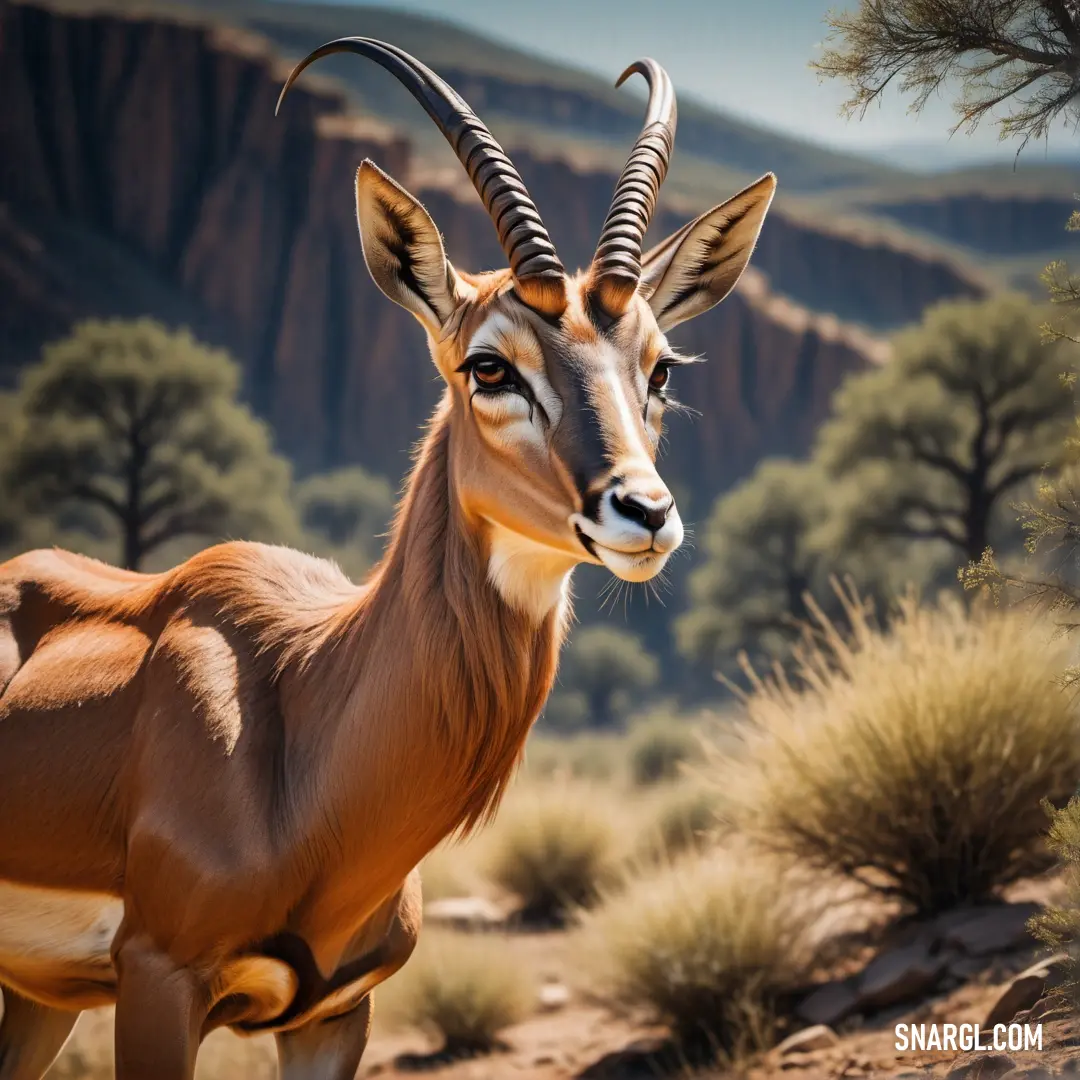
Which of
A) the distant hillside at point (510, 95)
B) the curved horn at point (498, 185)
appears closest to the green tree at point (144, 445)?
the curved horn at point (498, 185)

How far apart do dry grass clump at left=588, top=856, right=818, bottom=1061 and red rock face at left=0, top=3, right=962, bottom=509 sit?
46.8 m

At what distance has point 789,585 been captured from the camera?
27.9 m

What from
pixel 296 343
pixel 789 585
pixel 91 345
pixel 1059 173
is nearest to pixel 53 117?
pixel 296 343

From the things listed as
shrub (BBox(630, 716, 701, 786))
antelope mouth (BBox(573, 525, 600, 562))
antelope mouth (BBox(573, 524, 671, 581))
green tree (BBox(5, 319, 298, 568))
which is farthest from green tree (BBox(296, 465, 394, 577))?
antelope mouth (BBox(573, 524, 671, 581))

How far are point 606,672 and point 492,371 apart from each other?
1679 inches

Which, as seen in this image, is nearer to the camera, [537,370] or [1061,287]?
[537,370]

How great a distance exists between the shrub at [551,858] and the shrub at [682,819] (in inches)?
23.2

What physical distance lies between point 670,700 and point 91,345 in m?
30.2

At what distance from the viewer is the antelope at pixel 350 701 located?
355 cm

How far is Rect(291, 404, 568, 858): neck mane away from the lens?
3.73m

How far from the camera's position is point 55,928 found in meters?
3.97

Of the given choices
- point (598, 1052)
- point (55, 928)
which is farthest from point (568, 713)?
point (55, 928)

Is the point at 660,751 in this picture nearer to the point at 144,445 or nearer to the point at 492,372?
the point at 144,445

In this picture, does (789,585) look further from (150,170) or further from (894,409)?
(150,170)
